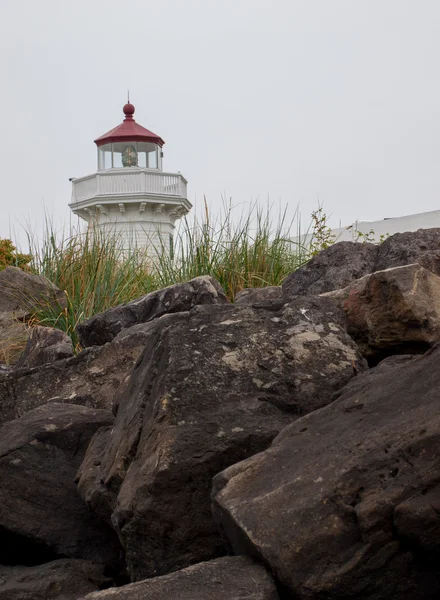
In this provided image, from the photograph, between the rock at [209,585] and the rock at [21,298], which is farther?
the rock at [21,298]

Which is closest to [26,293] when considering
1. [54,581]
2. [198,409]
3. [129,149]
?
Result: [54,581]

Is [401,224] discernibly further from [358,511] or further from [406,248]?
[358,511]

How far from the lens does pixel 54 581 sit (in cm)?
418

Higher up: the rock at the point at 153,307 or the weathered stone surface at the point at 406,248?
the weathered stone surface at the point at 406,248

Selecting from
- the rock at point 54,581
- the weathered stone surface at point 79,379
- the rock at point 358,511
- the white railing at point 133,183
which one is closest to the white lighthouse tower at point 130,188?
the white railing at point 133,183

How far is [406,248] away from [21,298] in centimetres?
475

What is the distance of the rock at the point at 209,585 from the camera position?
309 centimetres

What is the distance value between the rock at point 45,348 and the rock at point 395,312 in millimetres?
2820

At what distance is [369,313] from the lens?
5066mm

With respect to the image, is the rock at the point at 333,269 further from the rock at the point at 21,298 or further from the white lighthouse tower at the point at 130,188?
the white lighthouse tower at the point at 130,188

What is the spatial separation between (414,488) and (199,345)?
1440mm

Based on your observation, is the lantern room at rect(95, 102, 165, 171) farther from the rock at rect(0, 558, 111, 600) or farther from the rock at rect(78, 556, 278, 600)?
the rock at rect(78, 556, 278, 600)

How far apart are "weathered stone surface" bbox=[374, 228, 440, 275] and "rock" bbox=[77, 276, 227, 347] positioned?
1296mm

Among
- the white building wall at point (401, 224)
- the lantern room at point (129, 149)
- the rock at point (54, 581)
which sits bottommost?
the rock at point (54, 581)
